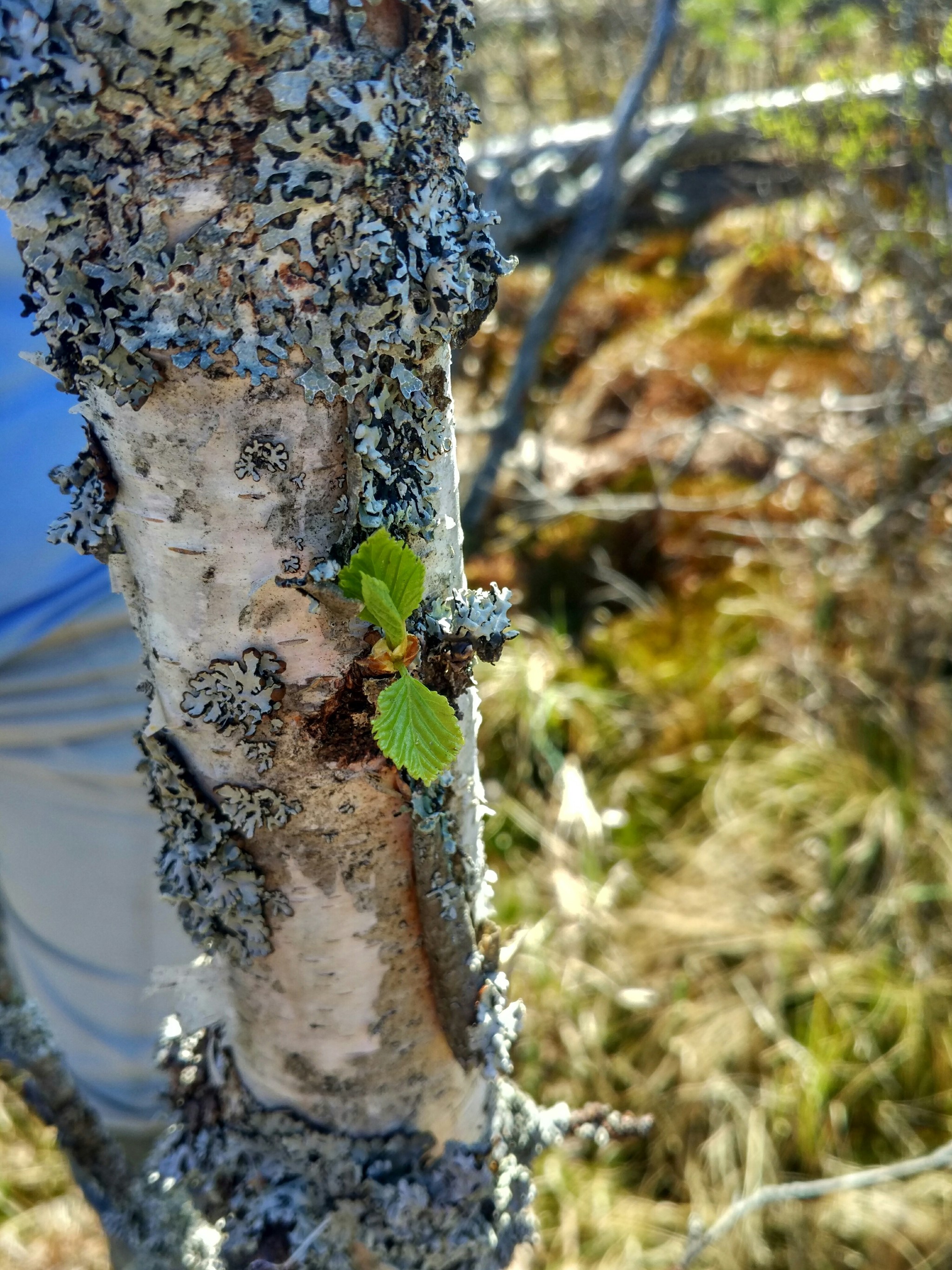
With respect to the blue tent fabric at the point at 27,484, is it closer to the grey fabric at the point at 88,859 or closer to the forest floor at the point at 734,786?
the grey fabric at the point at 88,859

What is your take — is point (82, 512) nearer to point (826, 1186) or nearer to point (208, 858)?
point (208, 858)

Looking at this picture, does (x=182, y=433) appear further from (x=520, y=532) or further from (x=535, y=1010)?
(x=520, y=532)

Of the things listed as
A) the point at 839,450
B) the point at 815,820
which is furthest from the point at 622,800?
the point at 839,450

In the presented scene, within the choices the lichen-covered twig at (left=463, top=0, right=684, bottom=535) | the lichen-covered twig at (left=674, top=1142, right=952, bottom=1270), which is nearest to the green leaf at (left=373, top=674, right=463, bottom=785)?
the lichen-covered twig at (left=674, top=1142, right=952, bottom=1270)

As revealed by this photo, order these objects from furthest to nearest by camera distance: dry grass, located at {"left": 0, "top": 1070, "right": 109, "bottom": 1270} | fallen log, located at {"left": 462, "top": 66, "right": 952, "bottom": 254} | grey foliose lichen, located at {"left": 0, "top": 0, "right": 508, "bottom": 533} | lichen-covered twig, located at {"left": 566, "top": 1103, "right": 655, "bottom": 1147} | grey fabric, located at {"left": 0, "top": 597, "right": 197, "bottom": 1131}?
1. fallen log, located at {"left": 462, "top": 66, "right": 952, "bottom": 254}
2. dry grass, located at {"left": 0, "top": 1070, "right": 109, "bottom": 1270}
3. grey fabric, located at {"left": 0, "top": 597, "right": 197, "bottom": 1131}
4. lichen-covered twig, located at {"left": 566, "top": 1103, "right": 655, "bottom": 1147}
5. grey foliose lichen, located at {"left": 0, "top": 0, "right": 508, "bottom": 533}

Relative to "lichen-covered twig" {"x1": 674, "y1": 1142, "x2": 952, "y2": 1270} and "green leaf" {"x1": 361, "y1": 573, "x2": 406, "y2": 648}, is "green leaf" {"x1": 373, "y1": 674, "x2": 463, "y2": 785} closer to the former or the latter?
"green leaf" {"x1": 361, "y1": 573, "x2": 406, "y2": 648}

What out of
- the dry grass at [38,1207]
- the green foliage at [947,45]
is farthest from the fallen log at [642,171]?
the dry grass at [38,1207]
